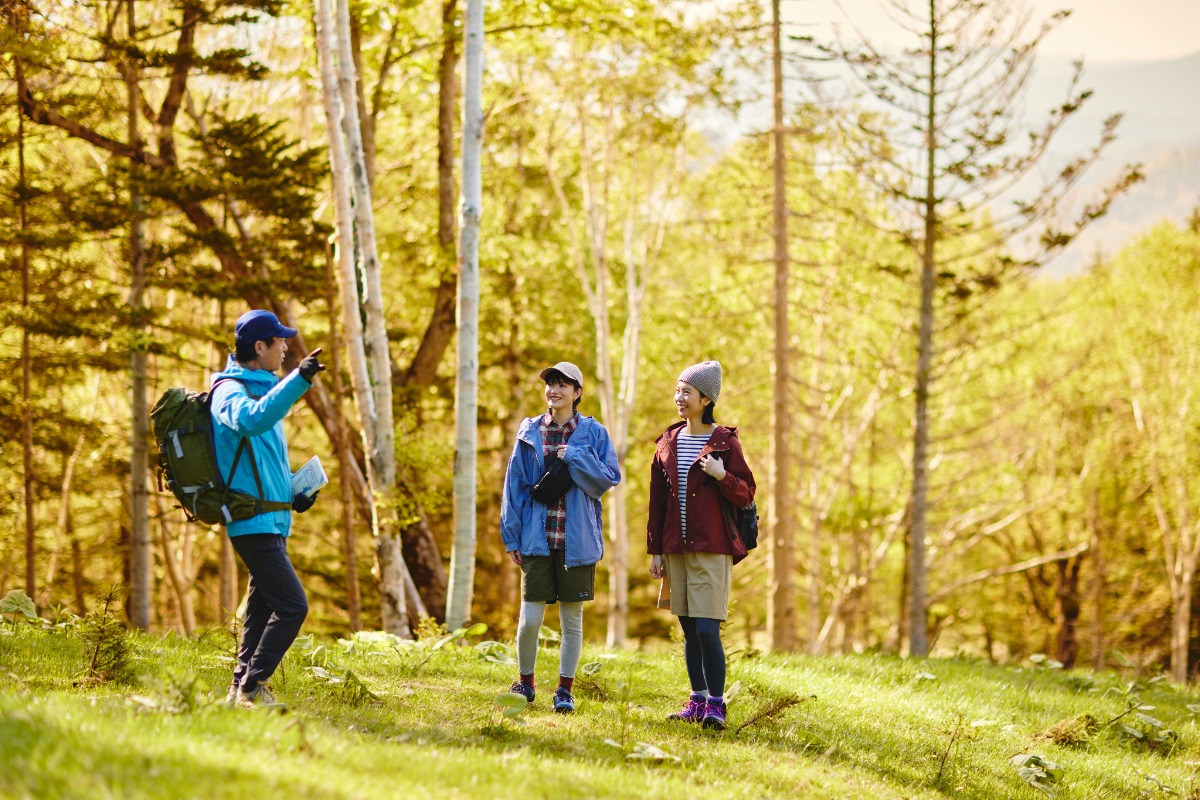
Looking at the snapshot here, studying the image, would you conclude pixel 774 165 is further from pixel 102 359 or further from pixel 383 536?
pixel 102 359

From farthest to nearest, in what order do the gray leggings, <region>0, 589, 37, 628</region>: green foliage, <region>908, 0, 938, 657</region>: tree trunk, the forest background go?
the forest background → <region>908, 0, 938, 657</region>: tree trunk → <region>0, 589, 37, 628</region>: green foliage → the gray leggings

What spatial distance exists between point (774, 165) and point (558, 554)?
1197 centimetres

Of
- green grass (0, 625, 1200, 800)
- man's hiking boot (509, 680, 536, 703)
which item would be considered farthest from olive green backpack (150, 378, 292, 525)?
man's hiking boot (509, 680, 536, 703)

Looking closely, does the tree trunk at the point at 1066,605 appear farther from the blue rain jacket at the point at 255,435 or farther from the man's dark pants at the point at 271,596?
the blue rain jacket at the point at 255,435

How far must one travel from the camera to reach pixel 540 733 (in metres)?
5.26

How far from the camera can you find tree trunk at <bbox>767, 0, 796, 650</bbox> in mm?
16094

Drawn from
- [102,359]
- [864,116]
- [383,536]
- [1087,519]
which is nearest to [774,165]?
[864,116]

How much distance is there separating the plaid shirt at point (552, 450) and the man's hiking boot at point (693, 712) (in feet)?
4.21

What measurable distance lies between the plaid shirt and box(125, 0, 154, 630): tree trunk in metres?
9.51

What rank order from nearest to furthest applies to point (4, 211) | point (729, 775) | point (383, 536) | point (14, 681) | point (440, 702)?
→ point (729, 775) < point (14, 681) < point (440, 702) < point (383, 536) < point (4, 211)

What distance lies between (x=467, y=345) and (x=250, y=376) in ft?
19.2

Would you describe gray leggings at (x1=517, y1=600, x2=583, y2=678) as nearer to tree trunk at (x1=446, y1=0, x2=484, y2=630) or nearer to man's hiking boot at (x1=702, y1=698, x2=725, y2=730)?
man's hiking boot at (x1=702, y1=698, x2=725, y2=730)

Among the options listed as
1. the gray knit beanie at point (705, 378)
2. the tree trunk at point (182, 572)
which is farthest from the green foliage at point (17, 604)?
the tree trunk at point (182, 572)

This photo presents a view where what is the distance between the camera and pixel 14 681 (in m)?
5.45
